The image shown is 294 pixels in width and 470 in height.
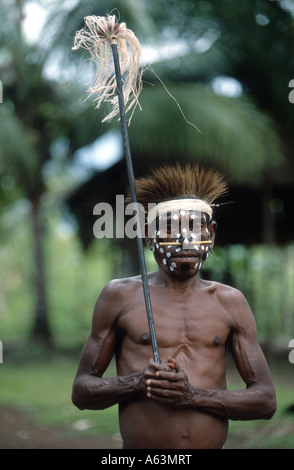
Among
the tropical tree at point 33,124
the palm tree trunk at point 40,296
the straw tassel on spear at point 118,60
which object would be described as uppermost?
the tropical tree at point 33,124

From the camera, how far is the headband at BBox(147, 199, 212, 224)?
2.94m

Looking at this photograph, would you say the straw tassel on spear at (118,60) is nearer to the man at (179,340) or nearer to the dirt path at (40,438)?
the man at (179,340)

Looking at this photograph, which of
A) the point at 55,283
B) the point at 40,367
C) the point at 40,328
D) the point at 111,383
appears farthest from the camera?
the point at 55,283

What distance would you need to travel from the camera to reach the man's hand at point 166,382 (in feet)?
8.48

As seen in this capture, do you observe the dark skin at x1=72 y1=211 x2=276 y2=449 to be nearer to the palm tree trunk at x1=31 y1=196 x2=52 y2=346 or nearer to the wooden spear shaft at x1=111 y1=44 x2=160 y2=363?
the wooden spear shaft at x1=111 y1=44 x2=160 y2=363

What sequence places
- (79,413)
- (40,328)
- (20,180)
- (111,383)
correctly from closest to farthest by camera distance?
(111,383) < (79,413) < (20,180) < (40,328)

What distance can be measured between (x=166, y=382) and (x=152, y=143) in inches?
293

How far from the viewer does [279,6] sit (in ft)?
36.0

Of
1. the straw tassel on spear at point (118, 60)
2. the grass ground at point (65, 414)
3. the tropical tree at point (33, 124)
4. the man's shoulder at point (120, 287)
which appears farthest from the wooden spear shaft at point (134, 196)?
the tropical tree at point (33, 124)

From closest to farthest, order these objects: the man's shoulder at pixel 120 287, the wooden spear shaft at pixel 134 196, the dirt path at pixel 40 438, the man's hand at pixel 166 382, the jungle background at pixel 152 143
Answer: the man's hand at pixel 166 382
the wooden spear shaft at pixel 134 196
the man's shoulder at pixel 120 287
the dirt path at pixel 40 438
the jungle background at pixel 152 143

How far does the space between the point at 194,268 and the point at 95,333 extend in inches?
21.0

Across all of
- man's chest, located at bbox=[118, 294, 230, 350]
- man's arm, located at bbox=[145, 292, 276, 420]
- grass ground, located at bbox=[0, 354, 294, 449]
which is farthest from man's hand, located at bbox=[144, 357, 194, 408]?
grass ground, located at bbox=[0, 354, 294, 449]

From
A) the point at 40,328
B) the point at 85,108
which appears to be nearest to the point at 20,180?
the point at 85,108
